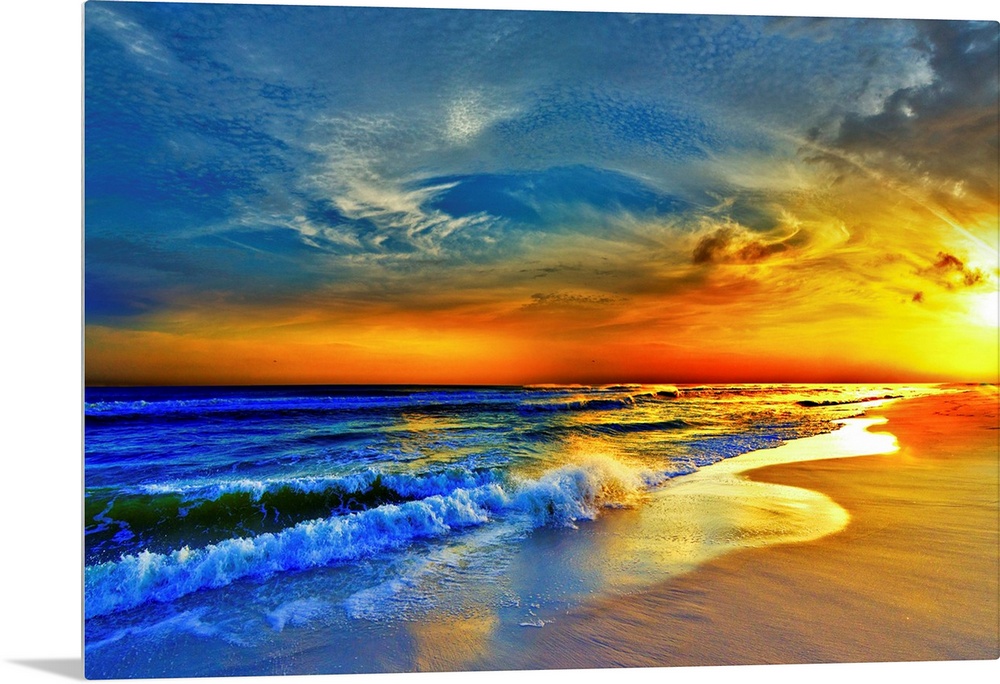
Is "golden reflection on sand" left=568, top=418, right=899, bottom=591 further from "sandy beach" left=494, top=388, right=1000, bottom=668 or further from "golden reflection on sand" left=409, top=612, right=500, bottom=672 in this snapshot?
"golden reflection on sand" left=409, top=612, right=500, bottom=672

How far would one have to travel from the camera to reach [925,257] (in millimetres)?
3098

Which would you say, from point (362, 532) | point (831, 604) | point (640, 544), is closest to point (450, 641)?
point (362, 532)

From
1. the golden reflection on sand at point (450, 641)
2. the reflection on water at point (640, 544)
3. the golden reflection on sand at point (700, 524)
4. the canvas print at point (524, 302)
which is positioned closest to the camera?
the golden reflection on sand at point (450, 641)

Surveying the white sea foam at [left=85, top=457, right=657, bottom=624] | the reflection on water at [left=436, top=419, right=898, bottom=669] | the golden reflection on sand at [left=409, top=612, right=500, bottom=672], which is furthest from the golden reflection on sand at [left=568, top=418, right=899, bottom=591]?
the golden reflection on sand at [left=409, top=612, right=500, bottom=672]

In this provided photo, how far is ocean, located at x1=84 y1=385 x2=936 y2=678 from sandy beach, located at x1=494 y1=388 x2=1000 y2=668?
5.7 inches

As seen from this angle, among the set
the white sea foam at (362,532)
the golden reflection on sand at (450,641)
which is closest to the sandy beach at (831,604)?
the golden reflection on sand at (450,641)

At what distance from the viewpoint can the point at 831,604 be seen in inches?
103

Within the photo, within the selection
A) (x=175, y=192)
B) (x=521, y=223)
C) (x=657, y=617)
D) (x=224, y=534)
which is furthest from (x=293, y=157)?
(x=657, y=617)

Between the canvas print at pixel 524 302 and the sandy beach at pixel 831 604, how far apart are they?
0.01 m

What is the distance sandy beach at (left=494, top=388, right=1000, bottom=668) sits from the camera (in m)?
2.39

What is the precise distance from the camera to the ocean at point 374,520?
2328 millimetres

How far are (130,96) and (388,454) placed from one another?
2406 mm

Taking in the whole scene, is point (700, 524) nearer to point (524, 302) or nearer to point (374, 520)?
point (524, 302)

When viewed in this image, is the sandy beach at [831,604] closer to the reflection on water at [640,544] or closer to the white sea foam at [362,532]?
the reflection on water at [640,544]
